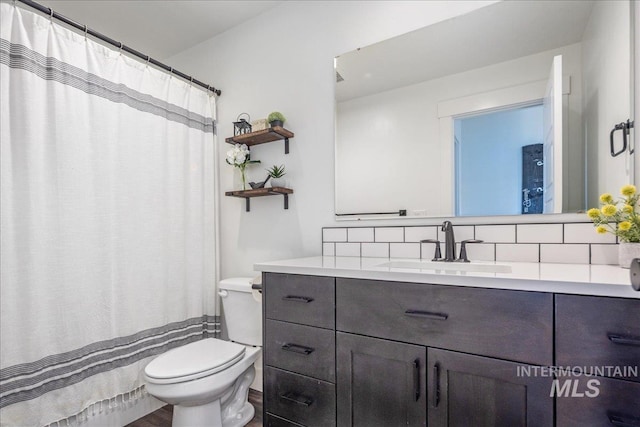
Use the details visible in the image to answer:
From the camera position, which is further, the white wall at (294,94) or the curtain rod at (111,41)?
the white wall at (294,94)

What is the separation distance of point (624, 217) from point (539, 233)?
0.88ft

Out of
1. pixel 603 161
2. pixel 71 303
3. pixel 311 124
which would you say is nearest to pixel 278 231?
pixel 311 124

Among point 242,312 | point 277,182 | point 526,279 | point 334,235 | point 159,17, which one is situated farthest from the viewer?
point 159,17

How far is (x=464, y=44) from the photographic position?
1488mm

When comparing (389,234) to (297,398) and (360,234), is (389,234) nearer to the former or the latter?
(360,234)

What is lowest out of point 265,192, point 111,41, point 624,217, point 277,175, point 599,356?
point 599,356

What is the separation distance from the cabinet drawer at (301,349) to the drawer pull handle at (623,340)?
780 mm

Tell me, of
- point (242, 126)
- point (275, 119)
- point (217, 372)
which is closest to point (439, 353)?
point (217, 372)

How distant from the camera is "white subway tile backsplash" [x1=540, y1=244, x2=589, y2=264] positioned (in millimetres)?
1227

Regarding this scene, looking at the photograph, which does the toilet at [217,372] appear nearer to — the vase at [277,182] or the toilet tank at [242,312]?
the toilet tank at [242,312]

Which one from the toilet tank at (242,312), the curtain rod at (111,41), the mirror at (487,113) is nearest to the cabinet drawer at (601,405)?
the mirror at (487,113)

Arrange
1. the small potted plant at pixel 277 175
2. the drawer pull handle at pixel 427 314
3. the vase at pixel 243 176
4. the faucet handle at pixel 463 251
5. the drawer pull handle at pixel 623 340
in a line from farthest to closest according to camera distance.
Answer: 1. the vase at pixel 243 176
2. the small potted plant at pixel 277 175
3. the faucet handle at pixel 463 251
4. the drawer pull handle at pixel 427 314
5. the drawer pull handle at pixel 623 340

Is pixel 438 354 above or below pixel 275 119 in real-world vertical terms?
below

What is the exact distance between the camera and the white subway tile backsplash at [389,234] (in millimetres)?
1604
